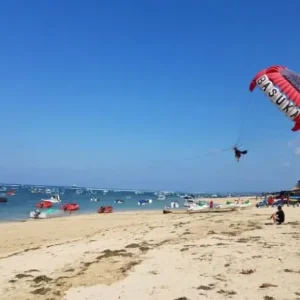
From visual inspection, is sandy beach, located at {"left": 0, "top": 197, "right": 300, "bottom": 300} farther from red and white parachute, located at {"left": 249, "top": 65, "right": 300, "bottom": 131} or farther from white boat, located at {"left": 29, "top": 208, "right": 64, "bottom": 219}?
white boat, located at {"left": 29, "top": 208, "right": 64, "bottom": 219}

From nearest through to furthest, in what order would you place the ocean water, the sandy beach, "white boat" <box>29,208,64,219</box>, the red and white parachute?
1. the sandy beach
2. the red and white parachute
3. "white boat" <box>29,208,64,219</box>
4. the ocean water

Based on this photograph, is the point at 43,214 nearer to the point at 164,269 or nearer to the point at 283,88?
the point at 164,269

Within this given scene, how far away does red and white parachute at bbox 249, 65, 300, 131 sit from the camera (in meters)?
12.3

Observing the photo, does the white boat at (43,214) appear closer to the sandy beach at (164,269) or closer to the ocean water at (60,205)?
the ocean water at (60,205)

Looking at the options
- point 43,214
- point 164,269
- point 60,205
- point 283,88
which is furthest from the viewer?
point 60,205

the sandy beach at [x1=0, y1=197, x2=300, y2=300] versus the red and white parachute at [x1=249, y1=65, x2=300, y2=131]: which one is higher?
the red and white parachute at [x1=249, y1=65, x2=300, y2=131]

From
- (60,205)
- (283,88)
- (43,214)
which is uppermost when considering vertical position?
(283,88)

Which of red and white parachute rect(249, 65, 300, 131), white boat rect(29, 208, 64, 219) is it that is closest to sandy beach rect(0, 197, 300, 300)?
red and white parachute rect(249, 65, 300, 131)

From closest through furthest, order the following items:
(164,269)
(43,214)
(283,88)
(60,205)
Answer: (164,269) → (283,88) → (43,214) → (60,205)

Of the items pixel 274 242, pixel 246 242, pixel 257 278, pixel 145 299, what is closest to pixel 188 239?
pixel 246 242

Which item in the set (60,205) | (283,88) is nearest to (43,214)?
(60,205)

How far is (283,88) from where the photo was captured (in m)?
12.7

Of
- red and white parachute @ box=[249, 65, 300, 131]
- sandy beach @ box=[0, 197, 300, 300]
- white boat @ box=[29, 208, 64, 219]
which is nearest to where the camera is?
Result: sandy beach @ box=[0, 197, 300, 300]

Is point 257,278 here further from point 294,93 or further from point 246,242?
point 294,93
